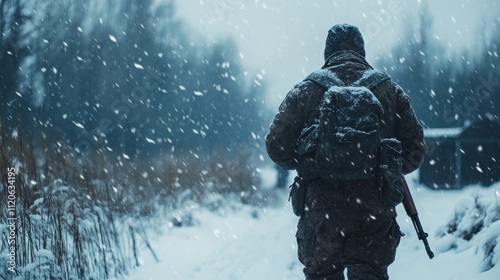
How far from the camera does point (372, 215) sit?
8.77ft

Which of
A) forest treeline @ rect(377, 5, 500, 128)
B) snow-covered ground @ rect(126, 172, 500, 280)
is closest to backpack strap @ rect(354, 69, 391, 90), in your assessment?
snow-covered ground @ rect(126, 172, 500, 280)

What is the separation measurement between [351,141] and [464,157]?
2060 centimetres

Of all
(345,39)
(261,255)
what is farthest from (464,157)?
(345,39)

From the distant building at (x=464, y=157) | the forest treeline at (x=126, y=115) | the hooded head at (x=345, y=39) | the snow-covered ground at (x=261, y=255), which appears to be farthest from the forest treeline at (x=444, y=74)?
the hooded head at (x=345, y=39)

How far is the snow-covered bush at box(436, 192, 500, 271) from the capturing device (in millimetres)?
4074

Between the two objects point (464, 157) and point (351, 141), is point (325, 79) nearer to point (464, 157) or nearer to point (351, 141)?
point (351, 141)

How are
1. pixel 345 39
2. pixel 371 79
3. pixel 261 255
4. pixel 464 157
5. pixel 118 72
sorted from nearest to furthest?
1. pixel 371 79
2. pixel 345 39
3. pixel 261 255
4. pixel 464 157
5. pixel 118 72

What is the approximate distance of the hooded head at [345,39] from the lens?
3029mm

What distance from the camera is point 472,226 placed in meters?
4.96

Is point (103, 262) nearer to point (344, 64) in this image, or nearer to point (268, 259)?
point (268, 259)

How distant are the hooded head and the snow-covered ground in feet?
5.84

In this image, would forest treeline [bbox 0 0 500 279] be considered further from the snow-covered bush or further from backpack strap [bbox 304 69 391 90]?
the snow-covered bush

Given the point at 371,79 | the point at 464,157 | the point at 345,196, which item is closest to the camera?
the point at 345,196

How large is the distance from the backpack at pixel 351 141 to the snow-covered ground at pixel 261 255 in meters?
1.41
